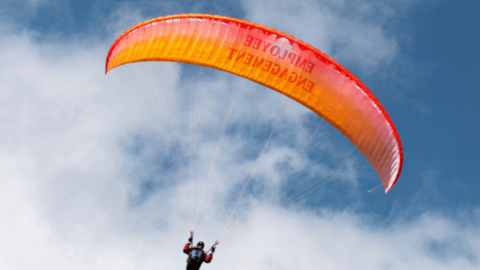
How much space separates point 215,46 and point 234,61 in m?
0.81

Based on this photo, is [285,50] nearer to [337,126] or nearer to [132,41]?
[337,126]

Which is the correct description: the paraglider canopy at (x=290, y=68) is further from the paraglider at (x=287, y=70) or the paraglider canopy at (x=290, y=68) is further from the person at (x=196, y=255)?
the person at (x=196, y=255)

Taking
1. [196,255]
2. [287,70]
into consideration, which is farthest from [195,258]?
[287,70]

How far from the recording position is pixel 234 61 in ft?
44.8

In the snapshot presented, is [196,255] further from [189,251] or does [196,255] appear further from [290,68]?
[290,68]

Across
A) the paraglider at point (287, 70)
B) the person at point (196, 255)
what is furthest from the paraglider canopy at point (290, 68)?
the person at point (196, 255)

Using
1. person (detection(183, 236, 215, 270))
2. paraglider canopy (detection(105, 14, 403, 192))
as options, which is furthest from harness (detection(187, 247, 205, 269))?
paraglider canopy (detection(105, 14, 403, 192))

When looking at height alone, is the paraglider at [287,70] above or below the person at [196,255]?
above

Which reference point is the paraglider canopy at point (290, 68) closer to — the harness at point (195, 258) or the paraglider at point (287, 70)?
the paraglider at point (287, 70)

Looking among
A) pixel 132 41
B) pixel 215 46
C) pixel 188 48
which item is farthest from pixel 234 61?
pixel 132 41

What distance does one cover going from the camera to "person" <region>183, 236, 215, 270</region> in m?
12.9

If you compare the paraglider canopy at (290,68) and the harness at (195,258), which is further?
the paraglider canopy at (290,68)

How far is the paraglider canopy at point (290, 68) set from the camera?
13148mm

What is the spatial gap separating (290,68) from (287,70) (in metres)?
0.12
